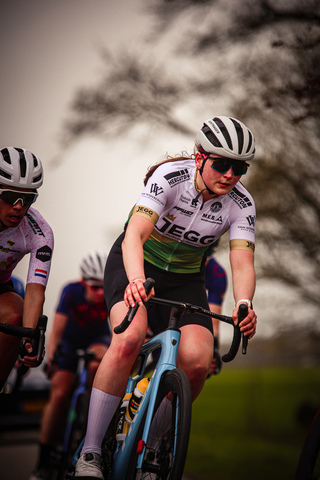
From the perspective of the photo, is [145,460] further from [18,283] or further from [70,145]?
[70,145]

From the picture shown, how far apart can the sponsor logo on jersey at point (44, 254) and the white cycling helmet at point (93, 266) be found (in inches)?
111

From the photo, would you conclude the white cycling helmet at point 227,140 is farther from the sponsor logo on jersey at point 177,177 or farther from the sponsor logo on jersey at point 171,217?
the sponsor logo on jersey at point 171,217

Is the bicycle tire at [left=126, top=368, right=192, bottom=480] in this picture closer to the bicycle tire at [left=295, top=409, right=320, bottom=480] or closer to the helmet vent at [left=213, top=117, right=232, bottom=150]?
the bicycle tire at [left=295, top=409, right=320, bottom=480]

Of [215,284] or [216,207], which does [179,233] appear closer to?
[216,207]

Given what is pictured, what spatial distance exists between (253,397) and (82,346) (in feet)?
31.8

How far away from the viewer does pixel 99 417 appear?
413 cm

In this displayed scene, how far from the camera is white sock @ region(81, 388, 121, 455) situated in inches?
162

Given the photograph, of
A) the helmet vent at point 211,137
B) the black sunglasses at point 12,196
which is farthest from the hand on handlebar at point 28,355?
the helmet vent at point 211,137

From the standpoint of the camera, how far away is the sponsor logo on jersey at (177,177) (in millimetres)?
4422

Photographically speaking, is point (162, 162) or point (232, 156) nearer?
point (232, 156)

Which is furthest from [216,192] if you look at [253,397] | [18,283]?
[253,397]

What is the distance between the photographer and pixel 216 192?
436cm

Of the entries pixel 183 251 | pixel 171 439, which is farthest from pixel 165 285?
pixel 171 439

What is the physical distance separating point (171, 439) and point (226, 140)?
7.00 ft
